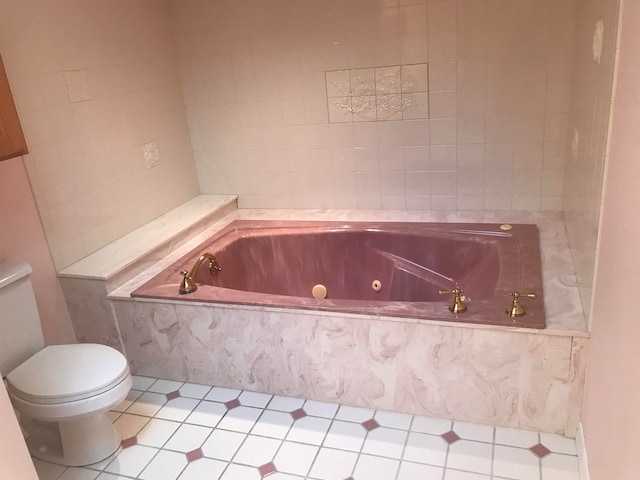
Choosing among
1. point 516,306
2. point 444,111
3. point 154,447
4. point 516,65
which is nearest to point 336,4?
point 444,111

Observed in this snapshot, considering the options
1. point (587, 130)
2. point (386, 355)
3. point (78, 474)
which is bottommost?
point (78, 474)

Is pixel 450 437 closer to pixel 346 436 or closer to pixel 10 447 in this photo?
pixel 346 436

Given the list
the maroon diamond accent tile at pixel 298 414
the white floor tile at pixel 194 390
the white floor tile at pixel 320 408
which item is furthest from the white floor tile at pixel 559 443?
the white floor tile at pixel 194 390

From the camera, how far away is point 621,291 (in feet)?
4.31

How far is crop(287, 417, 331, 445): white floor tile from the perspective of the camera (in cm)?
218

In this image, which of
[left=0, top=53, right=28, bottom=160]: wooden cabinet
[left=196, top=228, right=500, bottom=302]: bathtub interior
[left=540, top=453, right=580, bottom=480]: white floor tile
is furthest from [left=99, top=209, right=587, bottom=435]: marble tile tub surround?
[left=0, top=53, right=28, bottom=160]: wooden cabinet

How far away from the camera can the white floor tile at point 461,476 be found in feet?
6.24

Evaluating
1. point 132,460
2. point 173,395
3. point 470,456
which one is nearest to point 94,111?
point 173,395

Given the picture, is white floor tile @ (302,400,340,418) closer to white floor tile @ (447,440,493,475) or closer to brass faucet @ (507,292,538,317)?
white floor tile @ (447,440,493,475)

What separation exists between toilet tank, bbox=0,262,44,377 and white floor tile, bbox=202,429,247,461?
2.78ft

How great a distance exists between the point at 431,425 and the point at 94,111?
2.27 metres

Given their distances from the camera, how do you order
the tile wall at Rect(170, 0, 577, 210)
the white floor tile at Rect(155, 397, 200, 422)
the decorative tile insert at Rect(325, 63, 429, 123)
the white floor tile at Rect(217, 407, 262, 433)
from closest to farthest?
the white floor tile at Rect(217, 407, 262, 433) < the white floor tile at Rect(155, 397, 200, 422) < the tile wall at Rect(170, 0, 577, 210) < the decorative tile insert at Rect(325, 63, 429, 123)

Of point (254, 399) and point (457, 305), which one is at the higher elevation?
point (457, 305)

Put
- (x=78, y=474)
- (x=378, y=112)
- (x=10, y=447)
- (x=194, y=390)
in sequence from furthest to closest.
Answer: (x=378, y=112) < (x=194, y=390) < (x=78, y=474) < (x=10, y=447)
